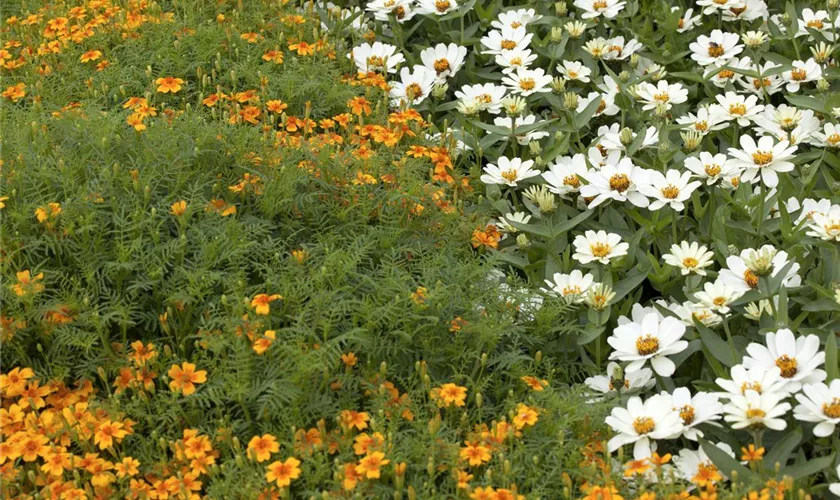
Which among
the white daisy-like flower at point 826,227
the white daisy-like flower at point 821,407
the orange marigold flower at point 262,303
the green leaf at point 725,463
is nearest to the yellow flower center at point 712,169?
the white daisy-like flower at point 826,227

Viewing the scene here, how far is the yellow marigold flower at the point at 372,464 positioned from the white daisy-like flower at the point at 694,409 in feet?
2.24

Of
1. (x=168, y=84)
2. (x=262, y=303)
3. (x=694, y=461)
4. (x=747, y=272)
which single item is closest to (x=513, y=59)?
(x=168, y=84)

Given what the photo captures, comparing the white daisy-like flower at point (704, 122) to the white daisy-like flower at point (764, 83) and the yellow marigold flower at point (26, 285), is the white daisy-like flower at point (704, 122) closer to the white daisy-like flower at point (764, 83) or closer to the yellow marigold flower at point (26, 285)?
the white daisy-like flower at point (764, 83)

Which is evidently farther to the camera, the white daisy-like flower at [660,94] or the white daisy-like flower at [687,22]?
the white daisy-like flower at [687,22]

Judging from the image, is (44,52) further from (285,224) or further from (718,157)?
(718,157)

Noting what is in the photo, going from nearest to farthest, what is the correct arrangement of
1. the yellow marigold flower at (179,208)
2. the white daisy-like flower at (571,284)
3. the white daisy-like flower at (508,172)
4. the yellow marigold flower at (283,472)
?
the yellow marigold flower at (283,472)
the yellow marigold flower at (179,208)
the white daisy-like flower at (571,284)
the white daisy-like flower at (508,172)

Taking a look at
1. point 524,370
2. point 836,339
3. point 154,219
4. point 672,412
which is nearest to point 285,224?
point 154,219

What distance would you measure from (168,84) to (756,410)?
7.19ft

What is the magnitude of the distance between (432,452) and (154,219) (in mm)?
991

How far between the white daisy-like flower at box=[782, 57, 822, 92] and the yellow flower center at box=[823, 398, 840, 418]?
5.51 feet

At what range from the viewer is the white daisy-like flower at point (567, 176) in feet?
10.6

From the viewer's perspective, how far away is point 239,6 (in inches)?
164

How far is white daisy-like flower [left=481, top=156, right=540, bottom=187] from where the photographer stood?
3.34 meters

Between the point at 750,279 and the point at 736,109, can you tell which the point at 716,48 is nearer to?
the point at 736,109
